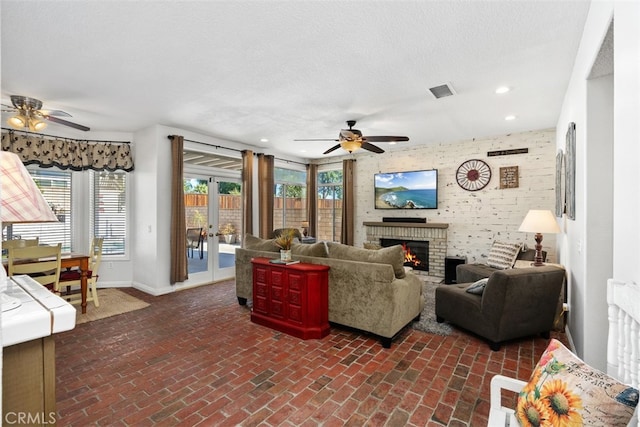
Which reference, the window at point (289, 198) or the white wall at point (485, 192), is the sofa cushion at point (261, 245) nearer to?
the window at point (289, 198)

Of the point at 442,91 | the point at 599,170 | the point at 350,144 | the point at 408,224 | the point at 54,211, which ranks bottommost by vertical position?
the point at 408,224

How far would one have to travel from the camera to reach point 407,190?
21.3ft

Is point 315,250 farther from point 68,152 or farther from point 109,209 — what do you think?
point 68,152

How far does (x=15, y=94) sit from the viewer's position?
3529 mm

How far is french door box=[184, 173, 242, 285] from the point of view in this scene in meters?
5.55

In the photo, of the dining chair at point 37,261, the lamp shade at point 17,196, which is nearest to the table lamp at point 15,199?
the lamp shade at point 17,196

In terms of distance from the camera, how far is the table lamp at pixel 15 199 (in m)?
1.18

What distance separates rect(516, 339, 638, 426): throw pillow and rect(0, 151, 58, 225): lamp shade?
2.09m

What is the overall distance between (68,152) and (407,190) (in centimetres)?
615

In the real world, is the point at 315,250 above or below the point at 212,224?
below

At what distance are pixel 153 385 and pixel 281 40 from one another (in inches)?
116

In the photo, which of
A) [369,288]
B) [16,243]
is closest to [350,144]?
[369,288]

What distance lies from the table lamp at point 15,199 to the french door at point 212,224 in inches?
171

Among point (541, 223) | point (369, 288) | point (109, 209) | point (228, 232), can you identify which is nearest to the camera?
point (369, 288)
